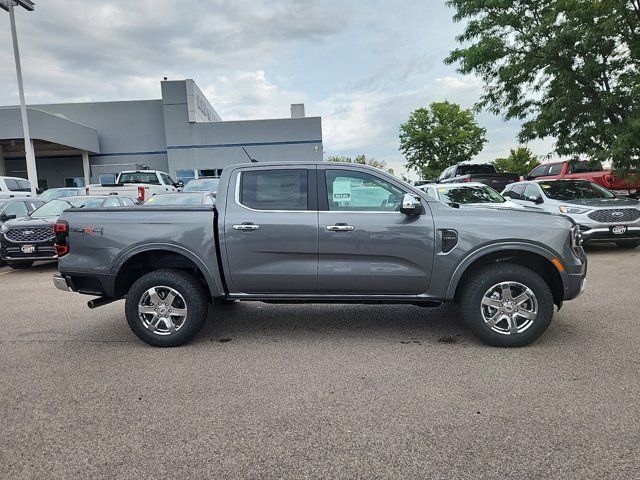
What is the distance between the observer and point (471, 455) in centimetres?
285

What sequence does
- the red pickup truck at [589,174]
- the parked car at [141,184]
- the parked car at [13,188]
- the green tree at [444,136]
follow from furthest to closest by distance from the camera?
the green tree at [444,136]
the parked car at [13,188]
the parked car at [141,184]
the red pickup truck at [589,174]

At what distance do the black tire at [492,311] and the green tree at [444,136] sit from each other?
4572cm

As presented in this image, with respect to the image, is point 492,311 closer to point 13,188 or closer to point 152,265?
point 152,265

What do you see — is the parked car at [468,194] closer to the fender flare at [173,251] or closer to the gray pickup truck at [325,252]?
the gray pickup truck at [325,252]

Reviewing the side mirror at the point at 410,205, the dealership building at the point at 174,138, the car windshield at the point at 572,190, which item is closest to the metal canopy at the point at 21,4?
the dealership building at the point at 174,138

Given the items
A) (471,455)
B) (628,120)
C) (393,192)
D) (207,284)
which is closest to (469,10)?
(628,120)

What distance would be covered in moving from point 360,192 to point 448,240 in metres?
1.00

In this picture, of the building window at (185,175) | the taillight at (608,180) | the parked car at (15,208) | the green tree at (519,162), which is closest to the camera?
the parked car at (15,208)

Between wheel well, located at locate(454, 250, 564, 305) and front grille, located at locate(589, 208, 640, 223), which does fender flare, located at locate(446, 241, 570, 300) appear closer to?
wheel well, located at locate(454, 250, 564, 305)

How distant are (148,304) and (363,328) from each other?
233cm

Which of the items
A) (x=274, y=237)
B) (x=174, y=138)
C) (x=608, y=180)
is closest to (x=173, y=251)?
(x=274, y=237)

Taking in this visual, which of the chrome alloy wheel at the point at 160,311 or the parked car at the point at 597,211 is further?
the parked car at the point at 597,211

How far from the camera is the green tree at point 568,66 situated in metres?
11.5

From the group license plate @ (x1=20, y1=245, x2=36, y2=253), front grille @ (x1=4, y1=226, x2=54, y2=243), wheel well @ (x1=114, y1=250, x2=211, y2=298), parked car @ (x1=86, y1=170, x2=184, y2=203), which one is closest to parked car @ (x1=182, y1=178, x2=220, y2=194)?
parked car @ (x1=86, y1=170, x2=184, y2=203)
